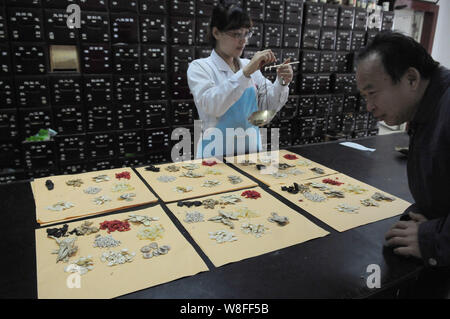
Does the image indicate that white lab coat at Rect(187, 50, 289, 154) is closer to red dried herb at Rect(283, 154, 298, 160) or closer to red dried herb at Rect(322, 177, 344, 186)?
red dried herb at Rect(283, 154, 298, 160)

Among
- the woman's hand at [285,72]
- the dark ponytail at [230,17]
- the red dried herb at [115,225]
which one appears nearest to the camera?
the red dried herb at [115,225]

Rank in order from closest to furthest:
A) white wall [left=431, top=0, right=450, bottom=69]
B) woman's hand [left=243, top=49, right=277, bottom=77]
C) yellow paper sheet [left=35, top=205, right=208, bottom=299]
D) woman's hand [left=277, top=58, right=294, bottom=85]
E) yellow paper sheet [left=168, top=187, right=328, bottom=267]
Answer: yellow paper sheet [left=35, top=205, right=208, bottom=299], yellow paper sheet [left=168, top=187, right=328, bottom=267], woman's hand [left=243, top=49, right=277, bottom=77], woman's hand [left=277, top=58, right=294, bottom=85], white wall [left=431, top=0, right=450, bottom=69]

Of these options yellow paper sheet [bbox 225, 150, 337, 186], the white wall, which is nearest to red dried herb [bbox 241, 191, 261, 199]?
yellow paper sheet [bbox 225, 150, 337, 186]

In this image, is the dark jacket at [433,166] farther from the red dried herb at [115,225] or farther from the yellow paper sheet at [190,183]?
the red dried herb at [115,225]

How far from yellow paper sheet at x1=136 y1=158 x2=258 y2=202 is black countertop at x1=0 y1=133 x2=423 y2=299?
12 cm

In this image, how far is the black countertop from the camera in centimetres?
79

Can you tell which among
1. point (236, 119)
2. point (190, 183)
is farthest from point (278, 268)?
point (236, 119)

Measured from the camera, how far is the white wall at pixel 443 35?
186 inches

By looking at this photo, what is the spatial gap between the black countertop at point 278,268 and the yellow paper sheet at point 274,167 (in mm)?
315

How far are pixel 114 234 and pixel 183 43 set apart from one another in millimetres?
2335

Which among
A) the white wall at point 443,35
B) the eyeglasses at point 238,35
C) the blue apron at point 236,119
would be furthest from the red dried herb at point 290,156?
the white wall at point 443,35

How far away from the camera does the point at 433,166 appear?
931mm

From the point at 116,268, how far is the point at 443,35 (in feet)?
19.1

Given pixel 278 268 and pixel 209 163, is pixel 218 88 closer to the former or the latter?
pixel 209 163
